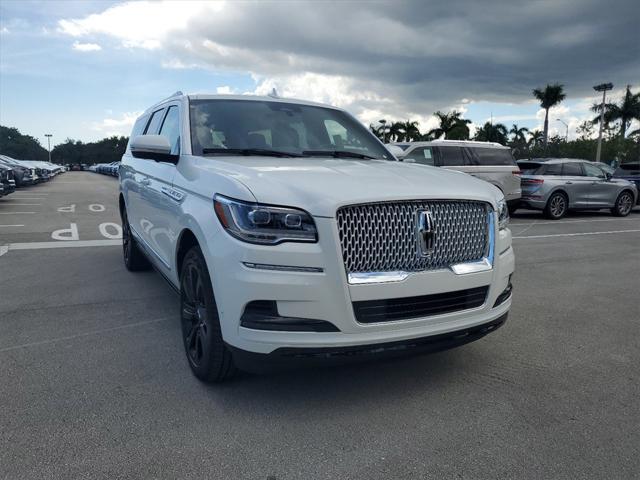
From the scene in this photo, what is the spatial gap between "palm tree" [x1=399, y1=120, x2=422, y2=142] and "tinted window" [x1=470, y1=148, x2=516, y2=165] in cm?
5013

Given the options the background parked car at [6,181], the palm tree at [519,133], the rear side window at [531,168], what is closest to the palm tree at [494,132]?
the palm tree at [519,133]

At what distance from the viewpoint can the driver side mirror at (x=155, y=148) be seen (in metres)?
3.76

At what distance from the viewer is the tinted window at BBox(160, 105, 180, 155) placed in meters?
4.11

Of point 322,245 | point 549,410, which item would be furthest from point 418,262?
point 549,410

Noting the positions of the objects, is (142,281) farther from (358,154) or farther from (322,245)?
(322,245)

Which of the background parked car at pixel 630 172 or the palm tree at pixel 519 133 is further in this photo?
the palm tree at pixel 519 133

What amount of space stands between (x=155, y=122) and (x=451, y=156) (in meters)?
9.67

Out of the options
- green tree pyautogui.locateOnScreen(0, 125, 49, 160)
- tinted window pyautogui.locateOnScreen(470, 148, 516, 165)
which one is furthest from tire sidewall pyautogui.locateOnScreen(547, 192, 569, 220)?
green tree pyautogui.locateOnScreen(0, 125, 49, 160)

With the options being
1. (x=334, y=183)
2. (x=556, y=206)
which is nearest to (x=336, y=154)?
(x=334, y=183)

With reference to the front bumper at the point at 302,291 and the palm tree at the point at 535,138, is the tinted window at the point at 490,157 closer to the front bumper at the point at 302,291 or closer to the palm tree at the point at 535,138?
the front bumper at the point at 302,291

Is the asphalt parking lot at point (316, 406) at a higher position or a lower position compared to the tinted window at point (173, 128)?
lower

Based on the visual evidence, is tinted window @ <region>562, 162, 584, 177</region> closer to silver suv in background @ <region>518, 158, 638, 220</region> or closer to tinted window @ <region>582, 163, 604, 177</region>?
silver suv in background @ <region>518, 158, 638, 220</region>

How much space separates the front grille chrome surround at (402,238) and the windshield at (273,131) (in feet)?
4.47

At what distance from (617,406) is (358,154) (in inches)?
100
